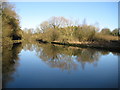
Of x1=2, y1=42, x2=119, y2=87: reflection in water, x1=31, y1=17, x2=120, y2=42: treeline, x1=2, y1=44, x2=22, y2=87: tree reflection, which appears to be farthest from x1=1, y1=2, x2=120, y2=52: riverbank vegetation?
x1=2, y1=44, x2=22, y2=87: tree reflection

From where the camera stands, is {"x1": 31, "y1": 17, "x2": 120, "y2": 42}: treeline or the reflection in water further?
{"x1": 31, "y1": 17, "x2": 120, "y2": 42}: treeline

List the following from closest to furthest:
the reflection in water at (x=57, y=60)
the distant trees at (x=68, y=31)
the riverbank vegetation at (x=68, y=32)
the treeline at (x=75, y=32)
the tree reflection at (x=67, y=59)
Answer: the reflection in water at (x=57, y=60)
the tree reflection at (x=67, y=59)
the riverbank vegetation at (x=68, y=32)
the treeline at (x=75, y=32)
the distant trees at (x=68, y=31)

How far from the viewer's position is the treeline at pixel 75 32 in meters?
26.4

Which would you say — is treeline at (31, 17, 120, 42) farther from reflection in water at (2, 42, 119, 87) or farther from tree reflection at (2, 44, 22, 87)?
tree reflection at (2, 44, 22, 87)

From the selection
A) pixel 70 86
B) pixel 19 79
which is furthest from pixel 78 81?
pixel 19 79

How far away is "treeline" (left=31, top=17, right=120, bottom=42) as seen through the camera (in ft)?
86.7

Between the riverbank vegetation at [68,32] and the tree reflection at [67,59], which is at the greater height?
the riverbank vegetation at [68,32]

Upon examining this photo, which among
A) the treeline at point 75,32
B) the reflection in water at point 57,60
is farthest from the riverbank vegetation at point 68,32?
the reflection in water at point 57,60

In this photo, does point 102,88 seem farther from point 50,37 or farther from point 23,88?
point 50,37

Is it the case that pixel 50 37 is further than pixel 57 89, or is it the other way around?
pixel 50 37

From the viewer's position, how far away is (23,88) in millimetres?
4363

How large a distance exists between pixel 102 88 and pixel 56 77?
2147 millimetres

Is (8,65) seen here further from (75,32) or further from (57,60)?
(75,32)

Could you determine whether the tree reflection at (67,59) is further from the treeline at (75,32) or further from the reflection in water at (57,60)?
the treeline at (75,32)
